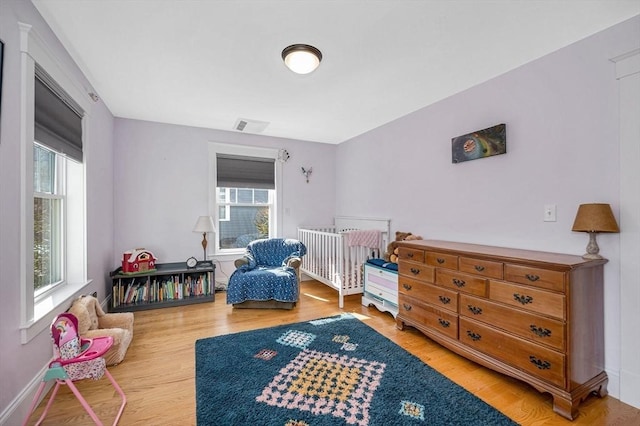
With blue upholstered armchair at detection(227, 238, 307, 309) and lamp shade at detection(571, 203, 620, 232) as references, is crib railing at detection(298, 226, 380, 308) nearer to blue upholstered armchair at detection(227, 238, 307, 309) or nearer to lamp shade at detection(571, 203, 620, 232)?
blue upholstered armchair at detection(227, 238, 307, 309)

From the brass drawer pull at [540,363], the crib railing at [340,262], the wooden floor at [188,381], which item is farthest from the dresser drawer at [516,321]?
the crib railing at [340,262]

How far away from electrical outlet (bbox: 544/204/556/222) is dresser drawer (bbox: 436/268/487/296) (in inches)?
26.4

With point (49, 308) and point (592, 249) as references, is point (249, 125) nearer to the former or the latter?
point (49, 308)

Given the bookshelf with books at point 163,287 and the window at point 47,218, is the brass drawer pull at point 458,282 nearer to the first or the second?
the bookshelf with books at point 163,287

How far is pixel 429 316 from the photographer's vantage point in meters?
2.44

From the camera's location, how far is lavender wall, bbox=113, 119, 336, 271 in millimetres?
3631

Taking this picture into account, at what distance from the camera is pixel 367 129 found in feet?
13.5

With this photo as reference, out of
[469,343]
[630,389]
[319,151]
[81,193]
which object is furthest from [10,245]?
[319,151]

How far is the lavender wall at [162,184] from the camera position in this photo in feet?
11.9

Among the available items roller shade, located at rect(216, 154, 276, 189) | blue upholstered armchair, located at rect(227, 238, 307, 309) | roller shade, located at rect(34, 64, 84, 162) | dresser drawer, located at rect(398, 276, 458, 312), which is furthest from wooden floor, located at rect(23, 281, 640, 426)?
roller shade, located at rect(216, 154, 276, 189)

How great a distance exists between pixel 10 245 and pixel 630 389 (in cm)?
361

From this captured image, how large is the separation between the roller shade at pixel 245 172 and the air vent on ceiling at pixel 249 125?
17.2 inches

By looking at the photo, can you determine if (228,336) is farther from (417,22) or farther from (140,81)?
(417,22)

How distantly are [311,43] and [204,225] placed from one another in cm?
263
